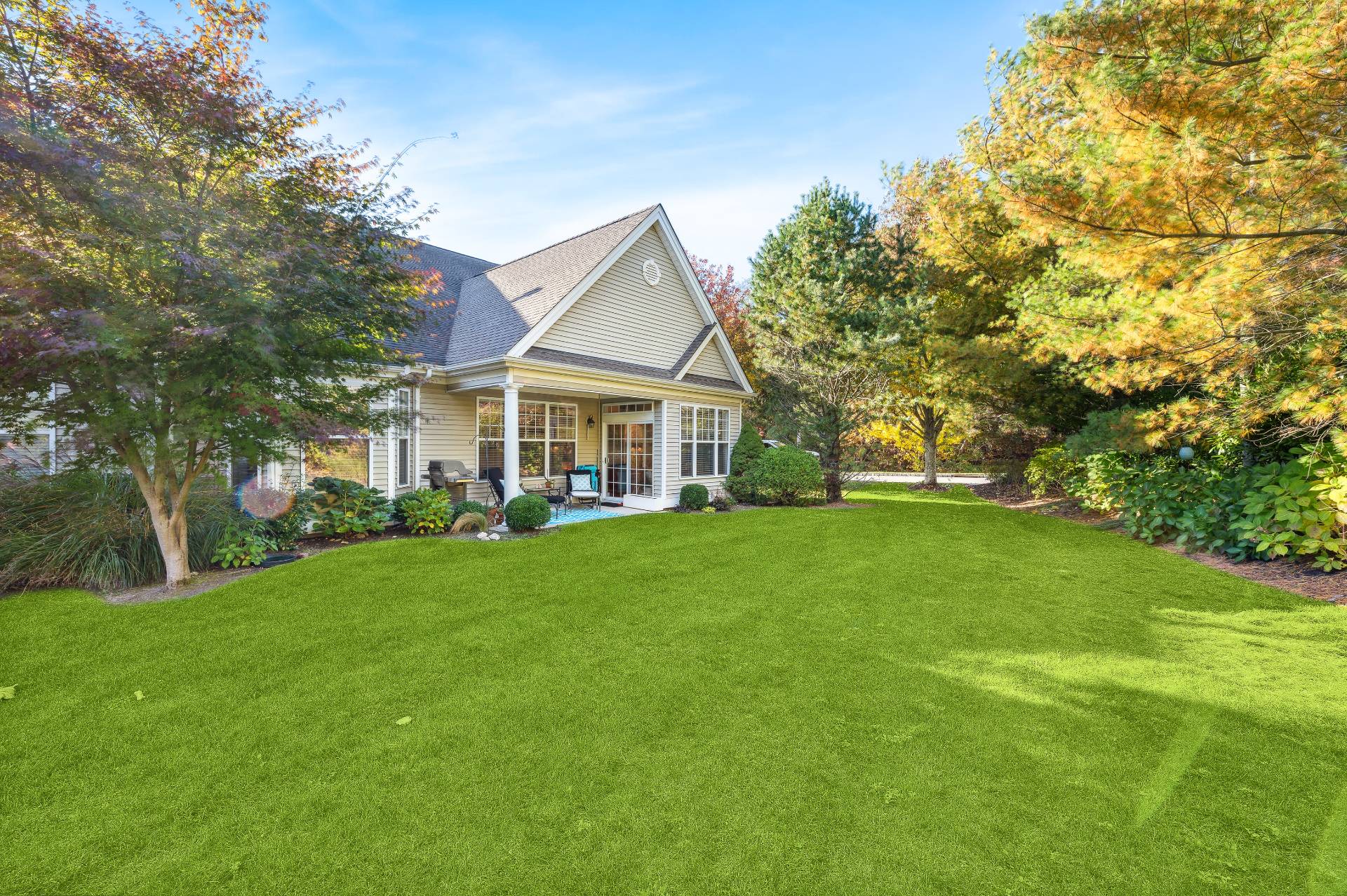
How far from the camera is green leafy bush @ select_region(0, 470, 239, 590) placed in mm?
5859

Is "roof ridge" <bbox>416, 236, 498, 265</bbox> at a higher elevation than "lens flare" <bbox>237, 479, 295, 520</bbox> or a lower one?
higher

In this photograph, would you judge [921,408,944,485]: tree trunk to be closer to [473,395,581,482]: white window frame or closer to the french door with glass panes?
the french door with glass panes

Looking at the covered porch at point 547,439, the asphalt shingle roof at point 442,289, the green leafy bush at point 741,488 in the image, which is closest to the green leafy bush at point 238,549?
the covered porch at point 547,439

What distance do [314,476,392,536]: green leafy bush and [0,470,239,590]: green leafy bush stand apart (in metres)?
1.71

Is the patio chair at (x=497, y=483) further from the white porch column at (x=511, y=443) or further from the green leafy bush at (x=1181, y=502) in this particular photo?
the green leafy bush at (x=1181, y=502)

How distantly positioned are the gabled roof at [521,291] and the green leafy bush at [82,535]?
5.17m

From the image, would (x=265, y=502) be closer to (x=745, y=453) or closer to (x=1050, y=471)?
(x=745, y=453)

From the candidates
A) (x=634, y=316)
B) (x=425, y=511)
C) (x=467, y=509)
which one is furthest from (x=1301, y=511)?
(x=425, y=511)

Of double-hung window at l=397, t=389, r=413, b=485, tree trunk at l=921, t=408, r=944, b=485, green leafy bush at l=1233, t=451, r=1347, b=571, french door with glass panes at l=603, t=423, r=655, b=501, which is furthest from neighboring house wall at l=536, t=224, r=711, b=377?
green leafy bush at l=1233, t=451, r=1347, b=571

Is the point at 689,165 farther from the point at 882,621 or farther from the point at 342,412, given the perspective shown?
the point at 882,621

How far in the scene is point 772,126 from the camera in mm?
11703

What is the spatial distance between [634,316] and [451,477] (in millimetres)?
5416

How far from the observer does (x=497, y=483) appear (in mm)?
11328

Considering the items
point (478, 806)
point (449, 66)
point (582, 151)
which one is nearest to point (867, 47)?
point (582, 151)
